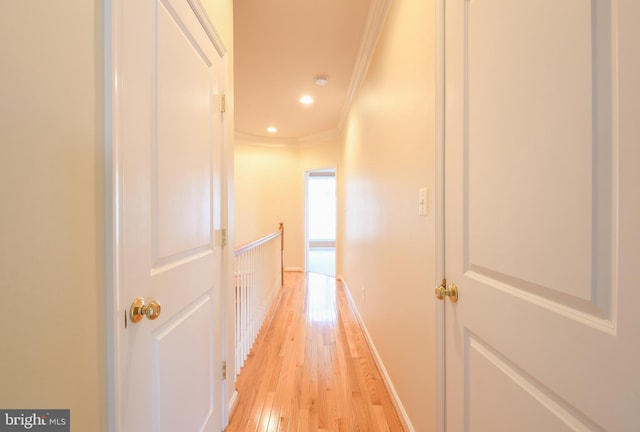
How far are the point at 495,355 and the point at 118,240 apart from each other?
109 cm

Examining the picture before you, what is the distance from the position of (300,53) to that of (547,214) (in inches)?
105

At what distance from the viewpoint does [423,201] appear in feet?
3.93

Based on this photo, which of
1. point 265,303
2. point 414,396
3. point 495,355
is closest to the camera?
point 495,355

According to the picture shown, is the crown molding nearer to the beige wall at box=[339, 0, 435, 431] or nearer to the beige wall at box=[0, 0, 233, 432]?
the beige wall at box=[339, 0, 435, 431]

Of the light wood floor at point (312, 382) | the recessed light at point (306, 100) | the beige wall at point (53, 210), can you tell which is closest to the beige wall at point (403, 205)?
the light wood floor at point (312, 382)

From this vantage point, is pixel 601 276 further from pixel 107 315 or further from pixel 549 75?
pixel 107 315

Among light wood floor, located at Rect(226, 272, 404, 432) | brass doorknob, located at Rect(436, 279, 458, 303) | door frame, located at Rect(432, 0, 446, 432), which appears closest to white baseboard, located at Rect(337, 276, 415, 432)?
light wood floor, located at Rect(226, 272, 404, 432)

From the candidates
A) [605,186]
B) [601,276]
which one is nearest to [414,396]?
[601,276]

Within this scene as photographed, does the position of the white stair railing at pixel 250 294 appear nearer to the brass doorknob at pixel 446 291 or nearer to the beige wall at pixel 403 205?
the beige wall at pixel 403 205

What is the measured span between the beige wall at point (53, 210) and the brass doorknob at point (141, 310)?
0.28ft

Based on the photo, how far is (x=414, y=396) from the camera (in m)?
1.32

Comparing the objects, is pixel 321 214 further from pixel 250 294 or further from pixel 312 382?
pixel 312 382

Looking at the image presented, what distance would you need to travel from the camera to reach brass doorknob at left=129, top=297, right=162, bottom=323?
0.72 m

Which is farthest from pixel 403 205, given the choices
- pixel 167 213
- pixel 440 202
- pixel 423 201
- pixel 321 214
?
pixel 321 214
